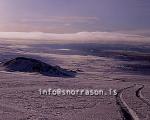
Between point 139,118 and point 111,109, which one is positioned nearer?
point 139,118

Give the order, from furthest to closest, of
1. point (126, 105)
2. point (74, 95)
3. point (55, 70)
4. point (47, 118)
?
point (55, 70) < point (74, 95) < point (126, 105) < point (47, 118)

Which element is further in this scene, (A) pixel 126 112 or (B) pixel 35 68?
(B) pixel 35 68

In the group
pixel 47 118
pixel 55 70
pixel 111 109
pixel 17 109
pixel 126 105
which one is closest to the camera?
pixel 47 118

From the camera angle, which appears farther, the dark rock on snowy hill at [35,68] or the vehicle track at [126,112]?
the dark rock on snowy hill at [35,68]

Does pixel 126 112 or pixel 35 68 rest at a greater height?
pixel 35 68

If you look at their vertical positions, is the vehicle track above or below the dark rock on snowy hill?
below

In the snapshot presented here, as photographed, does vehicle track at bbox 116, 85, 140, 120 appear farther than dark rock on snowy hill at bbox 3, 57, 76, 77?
No

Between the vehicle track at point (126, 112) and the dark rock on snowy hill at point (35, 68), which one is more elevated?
the dark rock on snowy hill at point (35, 68)

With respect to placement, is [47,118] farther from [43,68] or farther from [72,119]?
[43,68]

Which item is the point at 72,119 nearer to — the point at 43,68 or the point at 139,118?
the point at 139,118

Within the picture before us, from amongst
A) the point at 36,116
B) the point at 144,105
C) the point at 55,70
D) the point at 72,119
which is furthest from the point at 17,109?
the point at 55,70

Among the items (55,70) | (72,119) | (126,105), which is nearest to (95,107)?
(126,105)
